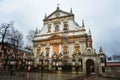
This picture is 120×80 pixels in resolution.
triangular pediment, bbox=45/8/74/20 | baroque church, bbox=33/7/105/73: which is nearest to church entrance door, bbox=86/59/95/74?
baroque church, bbox=33/7/105/73

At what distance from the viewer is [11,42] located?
34.6m

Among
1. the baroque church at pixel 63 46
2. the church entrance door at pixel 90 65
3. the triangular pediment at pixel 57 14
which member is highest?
the triangular pediment at pixel 57 14

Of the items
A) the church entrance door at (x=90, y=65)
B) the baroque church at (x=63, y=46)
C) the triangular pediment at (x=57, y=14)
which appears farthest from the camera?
the triangular pediment at (x=57, y=14)

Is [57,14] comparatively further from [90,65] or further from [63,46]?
[90,65]

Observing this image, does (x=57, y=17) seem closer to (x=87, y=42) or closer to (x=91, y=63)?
(x=87, y=42)

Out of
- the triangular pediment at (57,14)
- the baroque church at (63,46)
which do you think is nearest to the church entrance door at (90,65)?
the baroque church at (63,46)

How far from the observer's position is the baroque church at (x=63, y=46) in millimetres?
29891

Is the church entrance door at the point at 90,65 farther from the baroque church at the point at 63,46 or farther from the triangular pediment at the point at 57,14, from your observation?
the triangular pediment at the point at 57,14

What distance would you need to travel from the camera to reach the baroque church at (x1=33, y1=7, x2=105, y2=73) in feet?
98.1

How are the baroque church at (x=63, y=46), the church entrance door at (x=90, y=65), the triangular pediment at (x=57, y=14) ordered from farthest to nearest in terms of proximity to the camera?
the triangular pediment at (x=57, y=14) < the baroque church at (x=63, y=46) < the church entrance door at (x=90, y=65)

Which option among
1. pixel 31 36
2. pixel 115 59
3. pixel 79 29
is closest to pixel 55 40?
pixel 79 29

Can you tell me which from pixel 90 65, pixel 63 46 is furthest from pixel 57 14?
pixel 90 65

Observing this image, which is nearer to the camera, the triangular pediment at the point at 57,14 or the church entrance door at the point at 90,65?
the church entrance door at the point at 90,65

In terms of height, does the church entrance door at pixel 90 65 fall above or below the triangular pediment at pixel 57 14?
below
